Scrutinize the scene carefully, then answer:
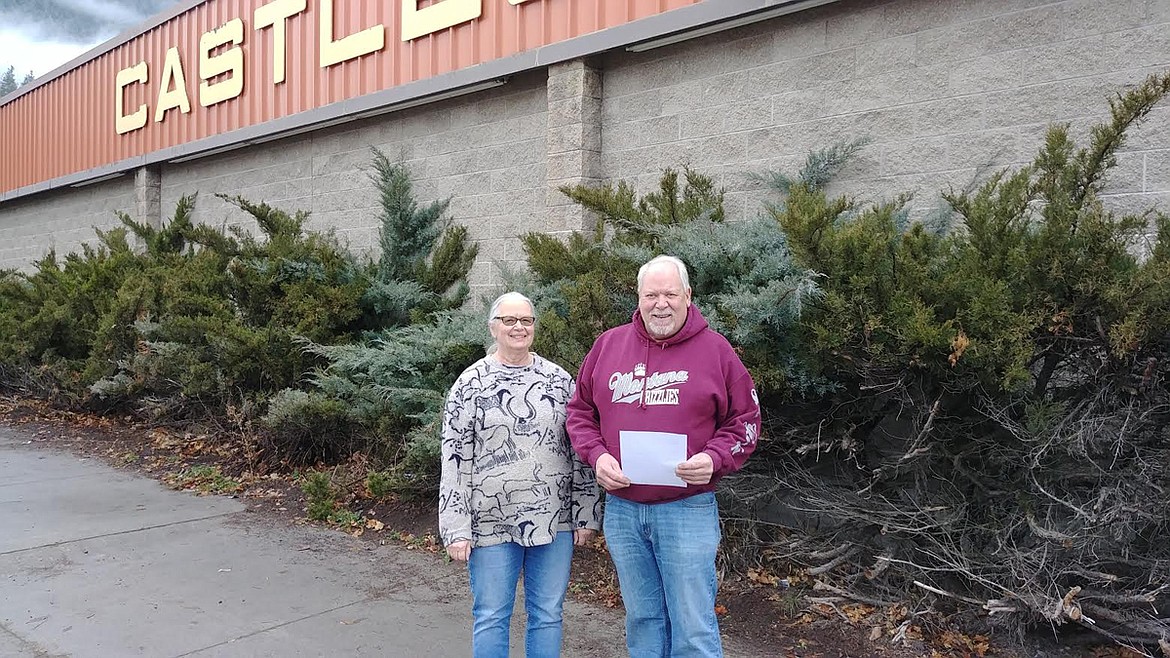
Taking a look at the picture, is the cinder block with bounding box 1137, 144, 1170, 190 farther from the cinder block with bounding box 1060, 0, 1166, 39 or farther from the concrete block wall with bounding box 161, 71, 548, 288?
the concrete block wall with bounding box 161, 71, 548, 288

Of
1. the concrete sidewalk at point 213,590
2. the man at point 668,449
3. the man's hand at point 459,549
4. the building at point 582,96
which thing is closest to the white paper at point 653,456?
the man at point 668,449

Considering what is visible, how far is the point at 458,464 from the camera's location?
9.24 feet

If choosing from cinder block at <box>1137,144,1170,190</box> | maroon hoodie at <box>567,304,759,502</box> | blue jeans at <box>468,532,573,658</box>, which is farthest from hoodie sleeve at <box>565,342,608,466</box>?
cinder block at <box>1137,144,1170,190</box>

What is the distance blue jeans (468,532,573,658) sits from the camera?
9.30ft

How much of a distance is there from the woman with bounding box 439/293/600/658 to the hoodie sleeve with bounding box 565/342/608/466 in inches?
3.5

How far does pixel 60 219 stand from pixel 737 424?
15.3 m

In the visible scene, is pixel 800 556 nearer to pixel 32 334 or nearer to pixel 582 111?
pixel 582 111

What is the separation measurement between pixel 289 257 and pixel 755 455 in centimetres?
431

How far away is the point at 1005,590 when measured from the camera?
10.6 feet

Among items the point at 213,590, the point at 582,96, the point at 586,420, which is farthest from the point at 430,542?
the point at 582,96

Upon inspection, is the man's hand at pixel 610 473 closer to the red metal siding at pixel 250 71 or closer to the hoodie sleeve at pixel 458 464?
the hoodie sleeve at pixel 458 464

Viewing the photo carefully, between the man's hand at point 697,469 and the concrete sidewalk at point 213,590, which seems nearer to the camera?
the man's hand at point 697,469

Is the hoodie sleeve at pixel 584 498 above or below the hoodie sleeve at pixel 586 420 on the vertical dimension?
below

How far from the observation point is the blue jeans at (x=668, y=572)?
263 cm
